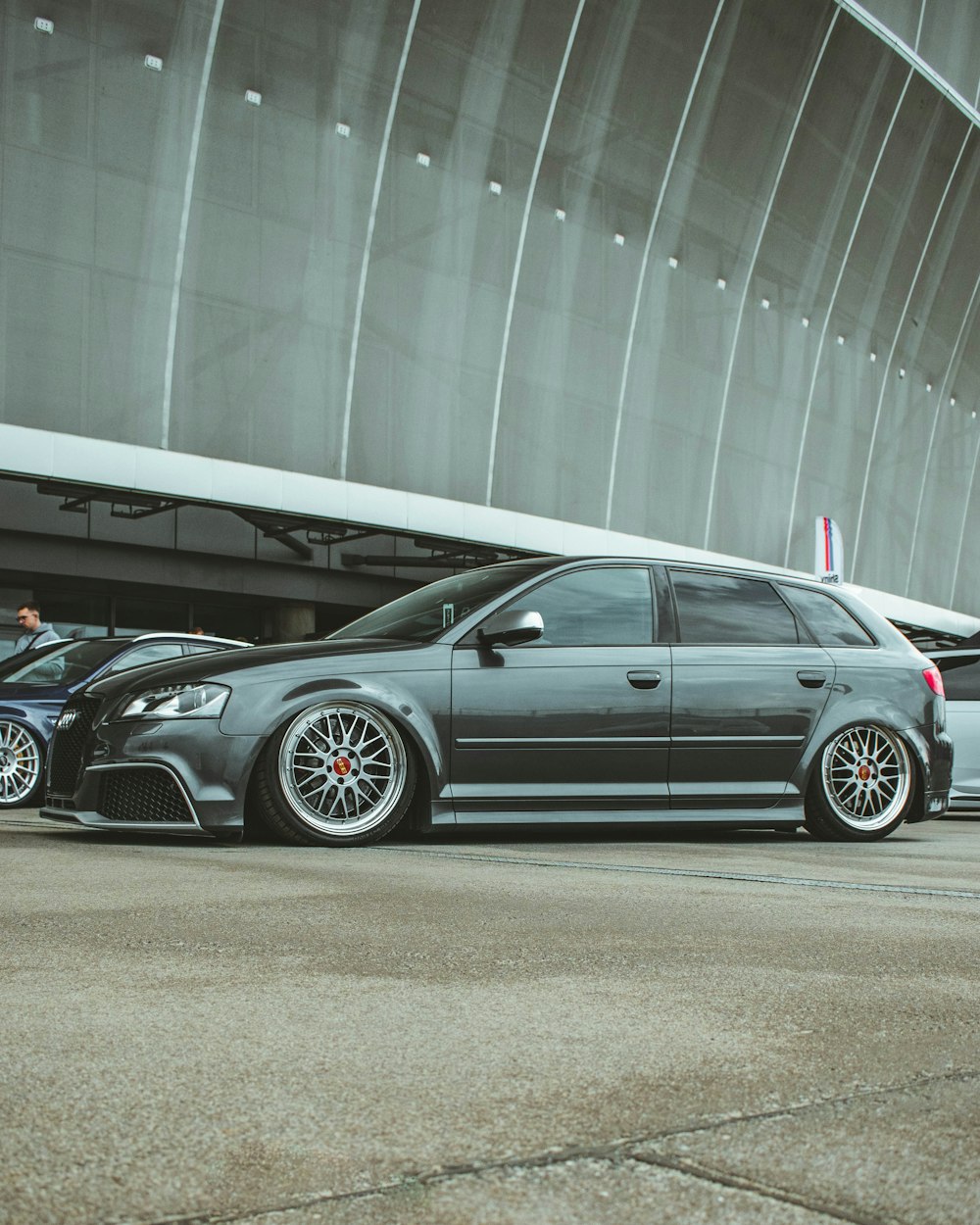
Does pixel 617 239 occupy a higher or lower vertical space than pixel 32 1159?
higher

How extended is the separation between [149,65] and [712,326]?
36.6 ft

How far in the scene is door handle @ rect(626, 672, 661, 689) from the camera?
22.8 ft

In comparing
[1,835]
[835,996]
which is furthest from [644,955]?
[1,835]

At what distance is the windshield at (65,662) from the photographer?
1108 centimetres

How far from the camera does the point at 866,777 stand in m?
7.54

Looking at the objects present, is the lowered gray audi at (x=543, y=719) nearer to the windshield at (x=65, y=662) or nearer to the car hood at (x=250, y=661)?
the car hood at (x=250, y=661)

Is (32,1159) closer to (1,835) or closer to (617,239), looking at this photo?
(1,835)

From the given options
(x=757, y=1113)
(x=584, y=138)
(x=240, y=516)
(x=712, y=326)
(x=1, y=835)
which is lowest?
(x=1, y=835)

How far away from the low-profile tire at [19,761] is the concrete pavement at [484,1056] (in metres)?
6.37

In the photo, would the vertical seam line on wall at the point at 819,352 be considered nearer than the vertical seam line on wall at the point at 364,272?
No

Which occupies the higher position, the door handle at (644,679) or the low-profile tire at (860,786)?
the door handle at (644,679)

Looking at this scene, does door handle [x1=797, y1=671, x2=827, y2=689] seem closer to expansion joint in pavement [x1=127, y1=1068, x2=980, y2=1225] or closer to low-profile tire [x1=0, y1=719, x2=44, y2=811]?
expansion joint in pavement [x1=127, y1=1068, x2=980, y2=1225]

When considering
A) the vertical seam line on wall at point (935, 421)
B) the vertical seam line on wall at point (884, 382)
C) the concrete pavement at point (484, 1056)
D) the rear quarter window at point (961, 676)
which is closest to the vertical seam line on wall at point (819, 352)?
the vertical seam line on wall at point (884, 382)

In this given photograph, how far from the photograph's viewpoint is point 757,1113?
1892 millimetres
